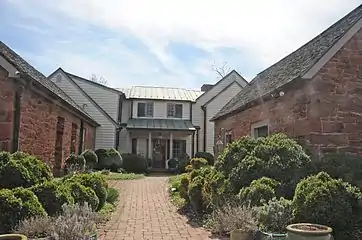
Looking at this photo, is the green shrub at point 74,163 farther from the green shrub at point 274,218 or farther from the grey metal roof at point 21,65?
the green shrub at point 274,218

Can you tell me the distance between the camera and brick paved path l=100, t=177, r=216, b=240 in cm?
750

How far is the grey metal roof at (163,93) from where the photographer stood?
30.5 meters

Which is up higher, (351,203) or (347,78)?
(347,78)

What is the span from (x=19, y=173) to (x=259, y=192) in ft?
16.0

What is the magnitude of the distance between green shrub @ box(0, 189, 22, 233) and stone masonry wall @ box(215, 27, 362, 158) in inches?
290

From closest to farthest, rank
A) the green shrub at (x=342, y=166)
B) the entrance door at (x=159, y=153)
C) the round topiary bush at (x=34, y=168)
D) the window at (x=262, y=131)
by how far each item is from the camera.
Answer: the round topiary bush at (x=34, y=168) → the green shrub at (x=342, y=166) → the window at (x=262, y=131) → the entrance door at (x=159, y=153)

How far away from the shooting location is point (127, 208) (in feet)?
35.3

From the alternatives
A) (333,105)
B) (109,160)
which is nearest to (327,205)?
(333,105)

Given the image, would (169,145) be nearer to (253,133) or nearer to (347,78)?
(253,133)

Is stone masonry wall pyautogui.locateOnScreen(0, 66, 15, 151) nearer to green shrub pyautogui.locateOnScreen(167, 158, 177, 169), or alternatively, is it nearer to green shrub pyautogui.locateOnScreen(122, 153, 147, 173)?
green shrub pyautogui.locateOnScreen(122, 153, 147, 173)

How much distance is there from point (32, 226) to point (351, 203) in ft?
17.4

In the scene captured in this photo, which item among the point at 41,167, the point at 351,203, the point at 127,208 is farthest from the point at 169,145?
the point at 351,203

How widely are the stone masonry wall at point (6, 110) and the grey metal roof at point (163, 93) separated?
19.1 meters

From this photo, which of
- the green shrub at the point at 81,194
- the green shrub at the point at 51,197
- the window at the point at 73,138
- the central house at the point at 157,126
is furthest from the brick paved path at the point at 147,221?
the central house at the point at 157,126
